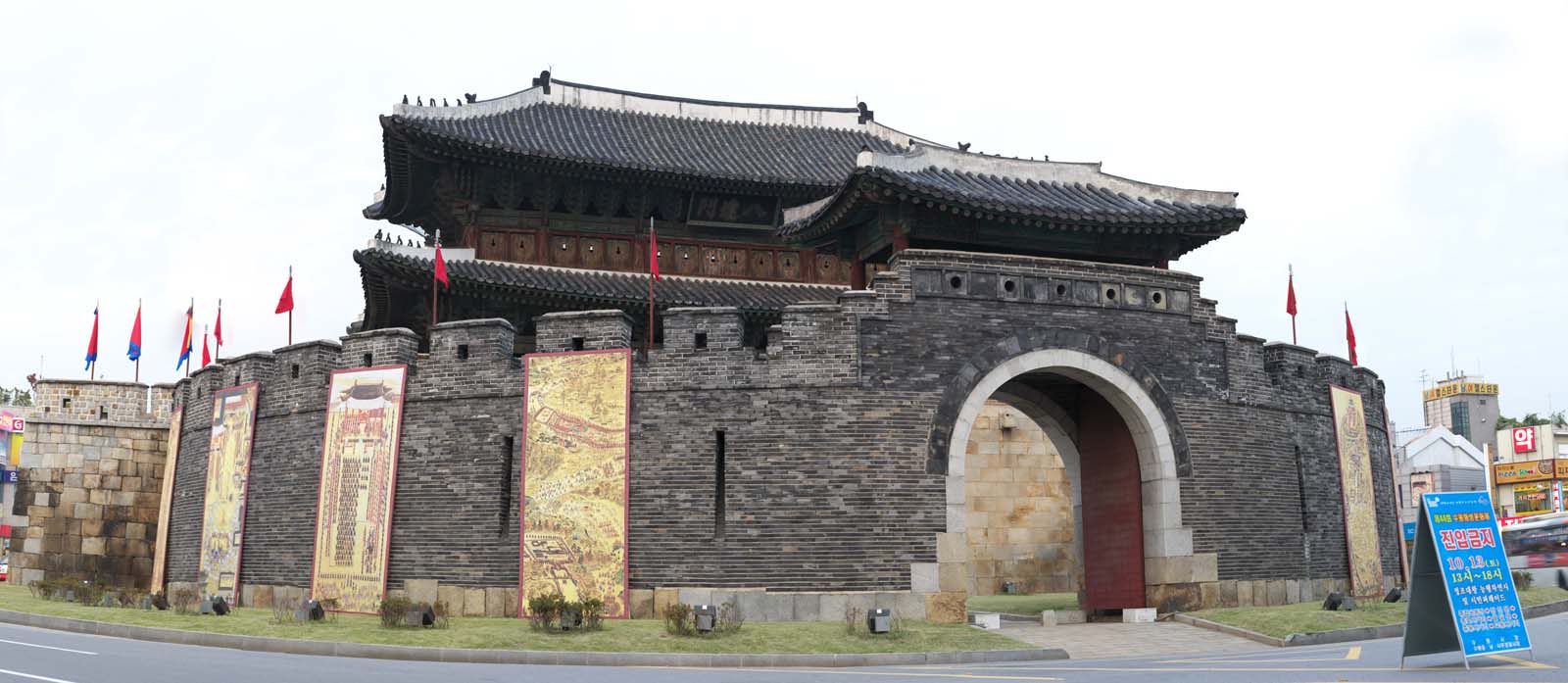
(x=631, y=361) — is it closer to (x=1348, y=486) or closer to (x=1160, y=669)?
→ (x=1160, y=669)

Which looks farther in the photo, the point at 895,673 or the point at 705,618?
the point at 705,618

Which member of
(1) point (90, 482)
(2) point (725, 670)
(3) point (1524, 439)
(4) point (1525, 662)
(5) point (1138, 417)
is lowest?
(2) point (725, 670)

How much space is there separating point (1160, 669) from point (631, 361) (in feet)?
29.5

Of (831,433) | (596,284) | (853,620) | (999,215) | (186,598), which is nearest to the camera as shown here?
(853,620)

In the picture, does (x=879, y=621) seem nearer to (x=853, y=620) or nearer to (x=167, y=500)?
(x=853, y=620)

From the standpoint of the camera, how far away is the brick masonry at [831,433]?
18.9m

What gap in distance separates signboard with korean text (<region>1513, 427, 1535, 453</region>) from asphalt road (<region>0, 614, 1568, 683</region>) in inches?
2190

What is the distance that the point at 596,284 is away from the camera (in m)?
26.2

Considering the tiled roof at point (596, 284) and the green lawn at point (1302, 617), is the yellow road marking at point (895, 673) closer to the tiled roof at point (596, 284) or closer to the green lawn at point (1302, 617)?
the green lawn at point (1302, 617)

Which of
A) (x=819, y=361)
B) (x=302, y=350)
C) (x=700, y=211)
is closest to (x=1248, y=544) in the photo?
(x=819, y=361)

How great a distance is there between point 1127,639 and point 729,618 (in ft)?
17.4

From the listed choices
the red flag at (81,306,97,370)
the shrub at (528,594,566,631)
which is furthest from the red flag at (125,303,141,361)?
the shrub at (528,594,566,631)

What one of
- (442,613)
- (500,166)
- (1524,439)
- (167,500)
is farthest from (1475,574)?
(1524,439)

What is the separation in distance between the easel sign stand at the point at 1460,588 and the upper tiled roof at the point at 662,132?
15.4 m
